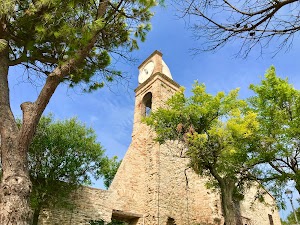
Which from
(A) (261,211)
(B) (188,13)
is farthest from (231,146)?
(A) (261,211)

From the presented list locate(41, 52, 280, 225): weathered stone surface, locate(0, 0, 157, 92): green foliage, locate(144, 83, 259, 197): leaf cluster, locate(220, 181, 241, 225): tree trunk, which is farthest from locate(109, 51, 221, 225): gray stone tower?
locate(0, 0, 157, 92): green foliage

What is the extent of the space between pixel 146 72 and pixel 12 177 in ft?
49.6

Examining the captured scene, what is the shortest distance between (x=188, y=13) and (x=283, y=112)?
8772mm

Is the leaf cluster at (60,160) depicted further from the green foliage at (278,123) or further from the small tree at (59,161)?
the green foliage at (278,123)

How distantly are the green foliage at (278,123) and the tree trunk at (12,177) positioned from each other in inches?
308

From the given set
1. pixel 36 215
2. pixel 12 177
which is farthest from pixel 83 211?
pixel 12 177

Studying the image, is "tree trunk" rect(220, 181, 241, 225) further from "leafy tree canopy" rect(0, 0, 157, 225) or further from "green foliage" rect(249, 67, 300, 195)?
"leafy tree canopy" rect(0, 0, 157, 225)

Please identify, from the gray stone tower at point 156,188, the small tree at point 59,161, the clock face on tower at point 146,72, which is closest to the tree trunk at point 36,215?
the small tree at point 59,161

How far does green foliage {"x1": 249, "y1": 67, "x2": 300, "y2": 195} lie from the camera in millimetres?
9316

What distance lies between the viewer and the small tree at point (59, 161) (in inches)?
397

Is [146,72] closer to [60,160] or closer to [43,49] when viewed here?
[60,160]

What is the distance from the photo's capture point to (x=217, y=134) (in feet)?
30.2

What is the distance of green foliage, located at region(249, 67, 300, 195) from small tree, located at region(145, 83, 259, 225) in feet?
1.49

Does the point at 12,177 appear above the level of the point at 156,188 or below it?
below
